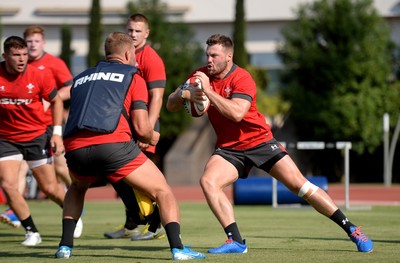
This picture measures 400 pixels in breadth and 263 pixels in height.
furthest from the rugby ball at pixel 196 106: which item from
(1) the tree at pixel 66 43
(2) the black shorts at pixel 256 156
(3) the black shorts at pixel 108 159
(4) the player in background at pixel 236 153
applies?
(1) the tree at pixel 66 43

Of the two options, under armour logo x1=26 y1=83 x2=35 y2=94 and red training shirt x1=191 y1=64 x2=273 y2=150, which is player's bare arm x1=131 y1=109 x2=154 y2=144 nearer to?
red training shirt x1=191 y1=64 x2=273 y2=150

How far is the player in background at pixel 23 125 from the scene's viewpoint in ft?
36.1

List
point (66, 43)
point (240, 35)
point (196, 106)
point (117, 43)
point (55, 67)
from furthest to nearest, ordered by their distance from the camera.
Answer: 1. point (66, 43)
2. point (240, 35)
3. point (55, 67)
4. point (196, 106)
5. point (117, 43)

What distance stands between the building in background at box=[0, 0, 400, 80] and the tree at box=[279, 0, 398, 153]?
20.4ft

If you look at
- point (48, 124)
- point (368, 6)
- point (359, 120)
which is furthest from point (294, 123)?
point (48, 124)

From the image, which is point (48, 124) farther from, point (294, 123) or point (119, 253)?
point (294, 123)

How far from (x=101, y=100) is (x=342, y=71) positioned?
28.8m

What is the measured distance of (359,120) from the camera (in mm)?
36469

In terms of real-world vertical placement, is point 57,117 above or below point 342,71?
above

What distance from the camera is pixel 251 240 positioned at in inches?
440

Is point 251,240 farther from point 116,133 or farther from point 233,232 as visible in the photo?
point 116,133

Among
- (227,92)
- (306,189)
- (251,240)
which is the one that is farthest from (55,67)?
(306,189)

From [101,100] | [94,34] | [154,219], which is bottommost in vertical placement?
[94,34]

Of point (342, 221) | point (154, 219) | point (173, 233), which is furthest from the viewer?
point (342, 221)
